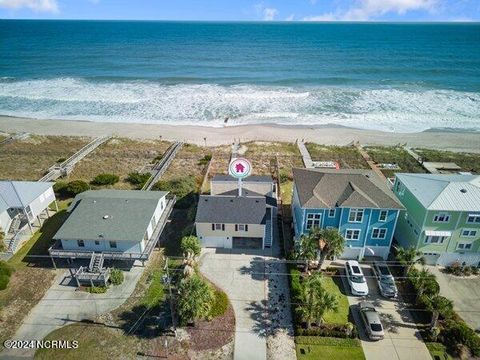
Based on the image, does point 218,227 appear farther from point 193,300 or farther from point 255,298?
point 193,300

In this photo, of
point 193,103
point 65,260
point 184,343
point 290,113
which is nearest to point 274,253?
point 184,343

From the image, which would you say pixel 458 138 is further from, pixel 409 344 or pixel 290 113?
pixel 409 344

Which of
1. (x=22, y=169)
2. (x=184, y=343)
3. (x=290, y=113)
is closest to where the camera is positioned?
(x=184, y=343)

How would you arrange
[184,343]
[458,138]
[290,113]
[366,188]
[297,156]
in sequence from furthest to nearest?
[290,113]
[458,138]
[297,156]
[366,188]
[184,343]

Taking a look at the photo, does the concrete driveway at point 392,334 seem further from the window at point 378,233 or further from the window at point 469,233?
the window at point 469,233

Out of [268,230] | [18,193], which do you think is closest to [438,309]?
[268,230]

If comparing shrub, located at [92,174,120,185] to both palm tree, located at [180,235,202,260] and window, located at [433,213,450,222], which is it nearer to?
palm tree, located at [180,235,202,260]

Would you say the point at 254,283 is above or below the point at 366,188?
below

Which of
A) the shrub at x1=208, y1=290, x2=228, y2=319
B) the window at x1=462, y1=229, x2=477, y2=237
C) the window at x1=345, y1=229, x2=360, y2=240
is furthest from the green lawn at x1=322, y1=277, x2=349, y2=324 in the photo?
the window at x1=462, y1=229, x2=477, y2=237
